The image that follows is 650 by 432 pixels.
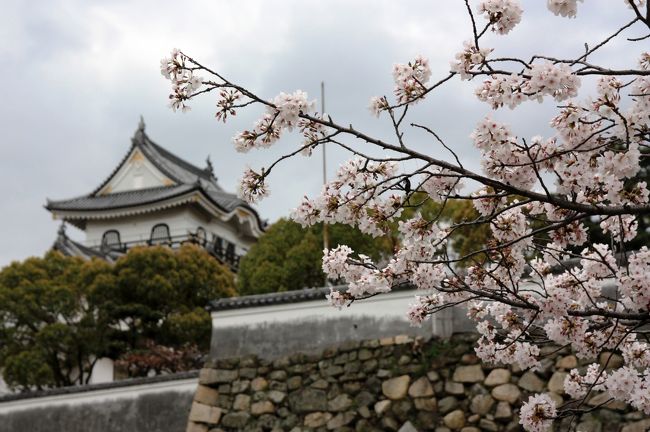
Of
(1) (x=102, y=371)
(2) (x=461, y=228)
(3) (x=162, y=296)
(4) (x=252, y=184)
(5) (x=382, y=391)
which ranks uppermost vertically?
(2) (x=461, y=228)

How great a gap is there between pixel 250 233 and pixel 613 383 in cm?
2810

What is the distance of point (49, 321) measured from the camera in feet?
59.4

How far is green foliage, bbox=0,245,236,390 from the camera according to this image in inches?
672

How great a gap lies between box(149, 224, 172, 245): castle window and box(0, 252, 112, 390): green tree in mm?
10216

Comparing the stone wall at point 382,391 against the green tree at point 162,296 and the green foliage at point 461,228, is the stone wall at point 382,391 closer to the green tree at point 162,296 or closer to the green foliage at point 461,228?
the green foliage at point 461,228

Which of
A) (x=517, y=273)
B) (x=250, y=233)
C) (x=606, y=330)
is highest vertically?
(x=250, y=233)

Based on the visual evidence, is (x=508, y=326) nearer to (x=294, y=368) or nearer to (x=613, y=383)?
(x=613, y=383)

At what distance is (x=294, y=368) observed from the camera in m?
10.0

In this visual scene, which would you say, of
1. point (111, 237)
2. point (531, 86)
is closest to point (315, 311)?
point (531, 86)

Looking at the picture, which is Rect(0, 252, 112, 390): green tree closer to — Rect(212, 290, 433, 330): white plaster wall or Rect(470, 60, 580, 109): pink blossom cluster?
Rect(212, 290, 433, 330): white plaster wall

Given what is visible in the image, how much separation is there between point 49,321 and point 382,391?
10.7m

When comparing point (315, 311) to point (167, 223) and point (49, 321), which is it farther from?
point (167, 223)

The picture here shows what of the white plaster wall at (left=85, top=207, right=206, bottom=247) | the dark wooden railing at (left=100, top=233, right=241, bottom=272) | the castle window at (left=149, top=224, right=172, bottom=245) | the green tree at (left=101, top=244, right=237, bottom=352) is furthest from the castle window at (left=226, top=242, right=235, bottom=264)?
the green tree at (left=101, top=244, right=237, bottom=352)

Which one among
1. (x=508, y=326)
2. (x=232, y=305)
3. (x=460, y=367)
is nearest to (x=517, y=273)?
(x=508, y=326)
